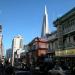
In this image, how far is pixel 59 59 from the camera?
51.1 metres

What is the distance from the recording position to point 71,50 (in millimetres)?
44156

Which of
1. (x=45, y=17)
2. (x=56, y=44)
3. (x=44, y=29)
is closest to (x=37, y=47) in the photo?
(x=56, y=44)

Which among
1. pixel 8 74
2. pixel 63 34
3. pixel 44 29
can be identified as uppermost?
pixel 44 29

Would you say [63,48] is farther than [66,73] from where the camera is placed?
Yes

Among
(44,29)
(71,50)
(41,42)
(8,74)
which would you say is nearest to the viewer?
(8,74)

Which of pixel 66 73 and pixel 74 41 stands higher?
pixel 74 41

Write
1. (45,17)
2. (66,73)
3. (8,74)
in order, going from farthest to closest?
1. (45,17)
2. (8,74)
3. (66,73)

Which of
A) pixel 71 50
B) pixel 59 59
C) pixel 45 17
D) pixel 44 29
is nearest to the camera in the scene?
pixel 71 50

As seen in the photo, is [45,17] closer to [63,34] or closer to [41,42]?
[41,42]

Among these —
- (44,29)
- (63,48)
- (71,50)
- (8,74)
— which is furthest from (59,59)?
(44,29)

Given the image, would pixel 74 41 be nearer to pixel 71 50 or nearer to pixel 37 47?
pixel 71 50

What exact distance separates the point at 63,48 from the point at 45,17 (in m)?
126

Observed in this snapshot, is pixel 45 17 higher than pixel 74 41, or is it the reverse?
pixel 45 17

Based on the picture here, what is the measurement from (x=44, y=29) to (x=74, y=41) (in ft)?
367
